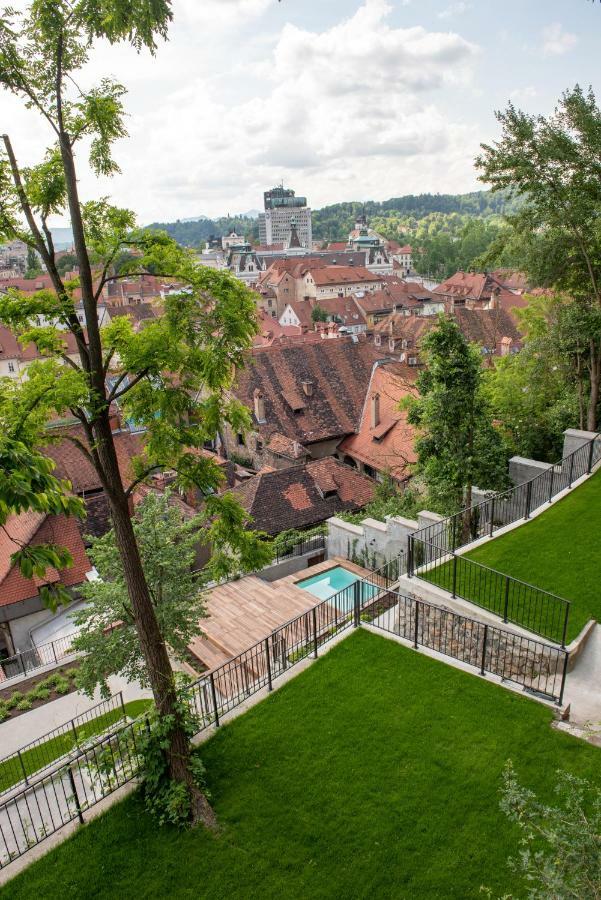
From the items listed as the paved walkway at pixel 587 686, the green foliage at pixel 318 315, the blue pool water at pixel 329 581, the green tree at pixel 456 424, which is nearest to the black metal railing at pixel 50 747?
the blue pool water at pixel 329 581

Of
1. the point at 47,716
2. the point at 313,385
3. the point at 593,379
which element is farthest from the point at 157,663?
the point at 313,385

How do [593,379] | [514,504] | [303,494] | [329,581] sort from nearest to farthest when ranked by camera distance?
1. [514,504]
2. [593,379]
3. [329,581]
4. [303,494]

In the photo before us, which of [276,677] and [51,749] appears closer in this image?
[276,677]

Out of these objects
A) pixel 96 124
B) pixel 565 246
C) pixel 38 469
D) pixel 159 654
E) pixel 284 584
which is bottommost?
pixel 284 584

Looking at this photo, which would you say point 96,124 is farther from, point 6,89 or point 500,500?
point 500,500

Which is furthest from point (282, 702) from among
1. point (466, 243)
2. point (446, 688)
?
point (466, 243)

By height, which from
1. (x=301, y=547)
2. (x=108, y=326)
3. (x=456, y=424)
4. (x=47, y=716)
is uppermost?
(x=108, y=326)

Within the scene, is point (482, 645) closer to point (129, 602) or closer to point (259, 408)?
point (129, 602)

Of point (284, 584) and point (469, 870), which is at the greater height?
point (469, 870)
